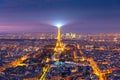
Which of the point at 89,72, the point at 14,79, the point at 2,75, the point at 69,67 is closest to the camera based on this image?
the point at 14,79

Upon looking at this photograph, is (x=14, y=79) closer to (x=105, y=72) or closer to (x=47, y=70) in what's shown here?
(x=47, y=70)

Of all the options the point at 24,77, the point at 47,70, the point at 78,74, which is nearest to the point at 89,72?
the point at 78,74

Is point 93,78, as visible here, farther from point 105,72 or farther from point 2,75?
point 2,75

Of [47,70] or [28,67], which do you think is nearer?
[47,70]

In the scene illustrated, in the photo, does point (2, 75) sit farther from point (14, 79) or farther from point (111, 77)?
point (111, 77)

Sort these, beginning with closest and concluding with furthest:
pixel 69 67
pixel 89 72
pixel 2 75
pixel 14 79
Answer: pixel 14 79 → pixel 2 75 → pixel 89 72 → pixel 69 67

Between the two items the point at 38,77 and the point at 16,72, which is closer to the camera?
the point at 38,77

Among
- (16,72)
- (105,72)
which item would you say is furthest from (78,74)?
(16,72)

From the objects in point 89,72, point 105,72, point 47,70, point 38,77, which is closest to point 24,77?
point 38,77

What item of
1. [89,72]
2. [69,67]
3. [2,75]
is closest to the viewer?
[2,75]
